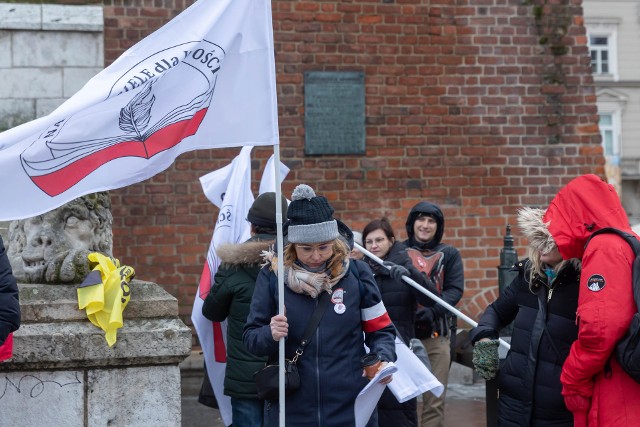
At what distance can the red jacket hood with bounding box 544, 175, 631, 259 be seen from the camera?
160 inches

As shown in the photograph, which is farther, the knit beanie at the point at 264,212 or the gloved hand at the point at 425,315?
the gloved hand at the point at 425,315

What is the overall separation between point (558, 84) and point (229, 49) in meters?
5.85

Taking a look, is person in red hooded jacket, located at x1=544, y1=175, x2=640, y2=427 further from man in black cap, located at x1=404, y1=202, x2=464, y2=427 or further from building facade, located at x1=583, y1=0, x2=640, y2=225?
building facade, located at x1=583, y1=0, x2=640, y2=225

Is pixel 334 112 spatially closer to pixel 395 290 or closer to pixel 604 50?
pixel 395 290

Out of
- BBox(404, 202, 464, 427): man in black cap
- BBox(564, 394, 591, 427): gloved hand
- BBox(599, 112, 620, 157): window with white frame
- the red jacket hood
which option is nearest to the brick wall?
BBox(404, 202, 464, 427): man in black cap

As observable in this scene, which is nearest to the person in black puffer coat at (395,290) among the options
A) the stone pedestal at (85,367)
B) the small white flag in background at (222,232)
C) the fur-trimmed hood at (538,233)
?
the small white flag in background at (222,232)

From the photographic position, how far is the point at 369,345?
416 centimetres

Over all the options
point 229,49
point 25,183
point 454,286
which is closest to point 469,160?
point 454,286

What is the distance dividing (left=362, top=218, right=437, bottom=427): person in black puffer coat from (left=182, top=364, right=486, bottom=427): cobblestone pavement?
74.9 inches

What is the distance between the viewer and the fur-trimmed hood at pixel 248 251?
16.5 feet

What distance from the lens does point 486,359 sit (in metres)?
4.56

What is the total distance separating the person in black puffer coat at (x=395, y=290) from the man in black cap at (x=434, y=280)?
0.29 m

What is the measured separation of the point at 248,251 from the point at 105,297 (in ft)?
2.59

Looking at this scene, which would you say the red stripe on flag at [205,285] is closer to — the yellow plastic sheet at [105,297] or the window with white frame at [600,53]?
the yellow plastic sheet at [105,297]
